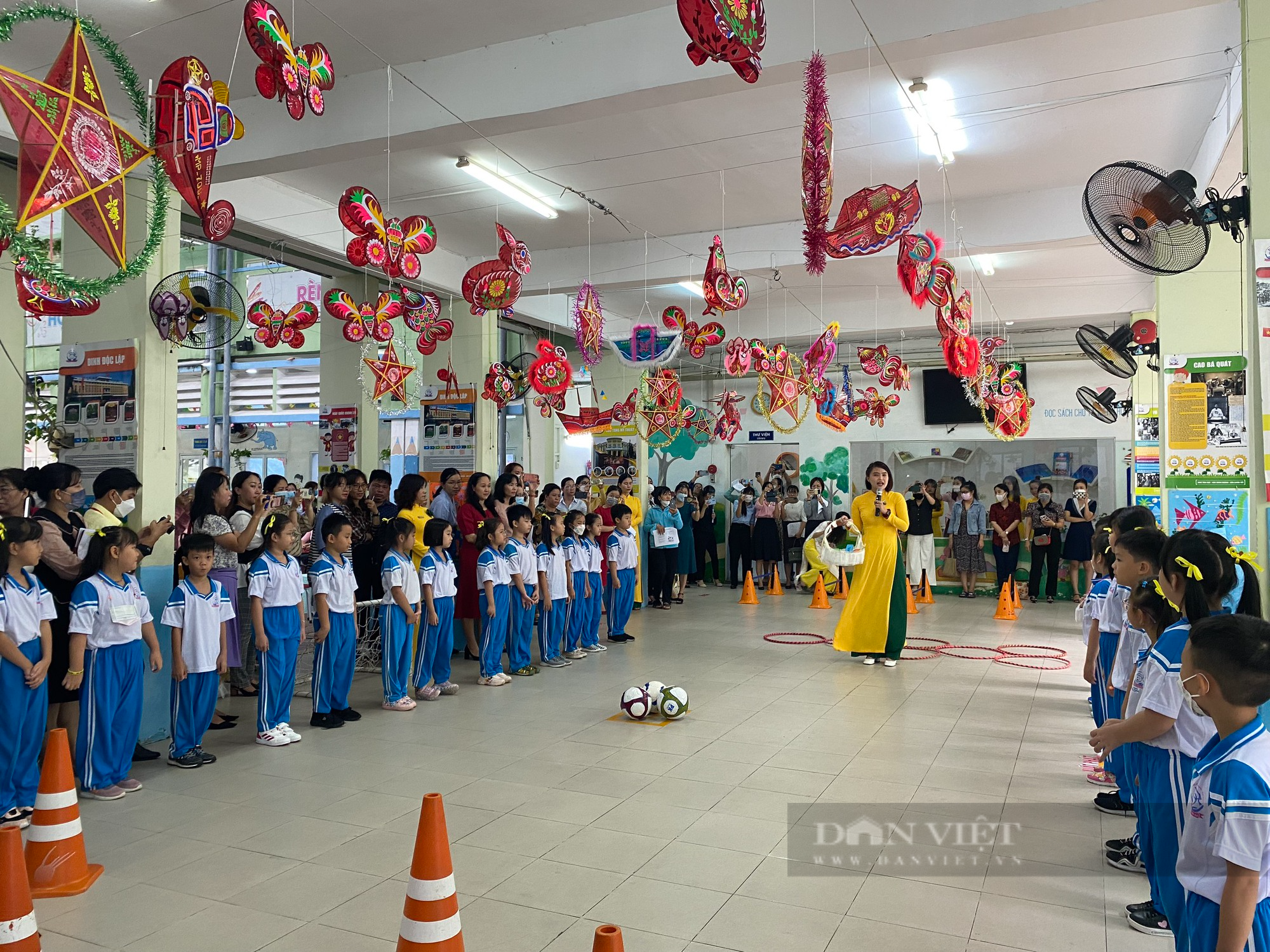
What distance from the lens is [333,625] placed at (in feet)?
19.1

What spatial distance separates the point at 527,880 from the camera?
3465 millimetres

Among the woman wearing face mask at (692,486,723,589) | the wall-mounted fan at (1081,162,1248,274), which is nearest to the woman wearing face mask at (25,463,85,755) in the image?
the wall-mounted fan at (1081,162,1248,274)

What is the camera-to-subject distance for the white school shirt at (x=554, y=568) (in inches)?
307

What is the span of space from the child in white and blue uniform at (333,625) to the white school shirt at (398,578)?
0.29 m

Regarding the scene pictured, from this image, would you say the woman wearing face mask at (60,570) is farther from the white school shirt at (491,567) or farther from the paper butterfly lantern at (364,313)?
the paper butterfly lantern at (364,313)

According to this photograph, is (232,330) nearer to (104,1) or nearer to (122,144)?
(104,1)

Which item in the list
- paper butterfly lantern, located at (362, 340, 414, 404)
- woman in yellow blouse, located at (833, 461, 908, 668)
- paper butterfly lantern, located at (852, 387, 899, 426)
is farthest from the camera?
paper butterfly lantern, located at (852, 387, 899, 426)

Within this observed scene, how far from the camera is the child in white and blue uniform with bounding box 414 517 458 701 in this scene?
6.55m

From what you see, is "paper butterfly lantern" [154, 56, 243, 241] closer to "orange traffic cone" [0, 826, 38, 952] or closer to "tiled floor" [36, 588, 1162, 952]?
"orange traffic cone" [0, 826, 38, 952]

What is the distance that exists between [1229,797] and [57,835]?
372 cm

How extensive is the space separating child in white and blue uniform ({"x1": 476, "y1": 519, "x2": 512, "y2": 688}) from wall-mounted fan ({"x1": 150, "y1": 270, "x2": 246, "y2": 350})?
2437mm

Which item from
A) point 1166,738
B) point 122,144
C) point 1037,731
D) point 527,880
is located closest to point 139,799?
point 527,880

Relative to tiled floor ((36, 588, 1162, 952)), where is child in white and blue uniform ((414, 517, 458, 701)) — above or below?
above

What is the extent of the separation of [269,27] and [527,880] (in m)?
3.78
